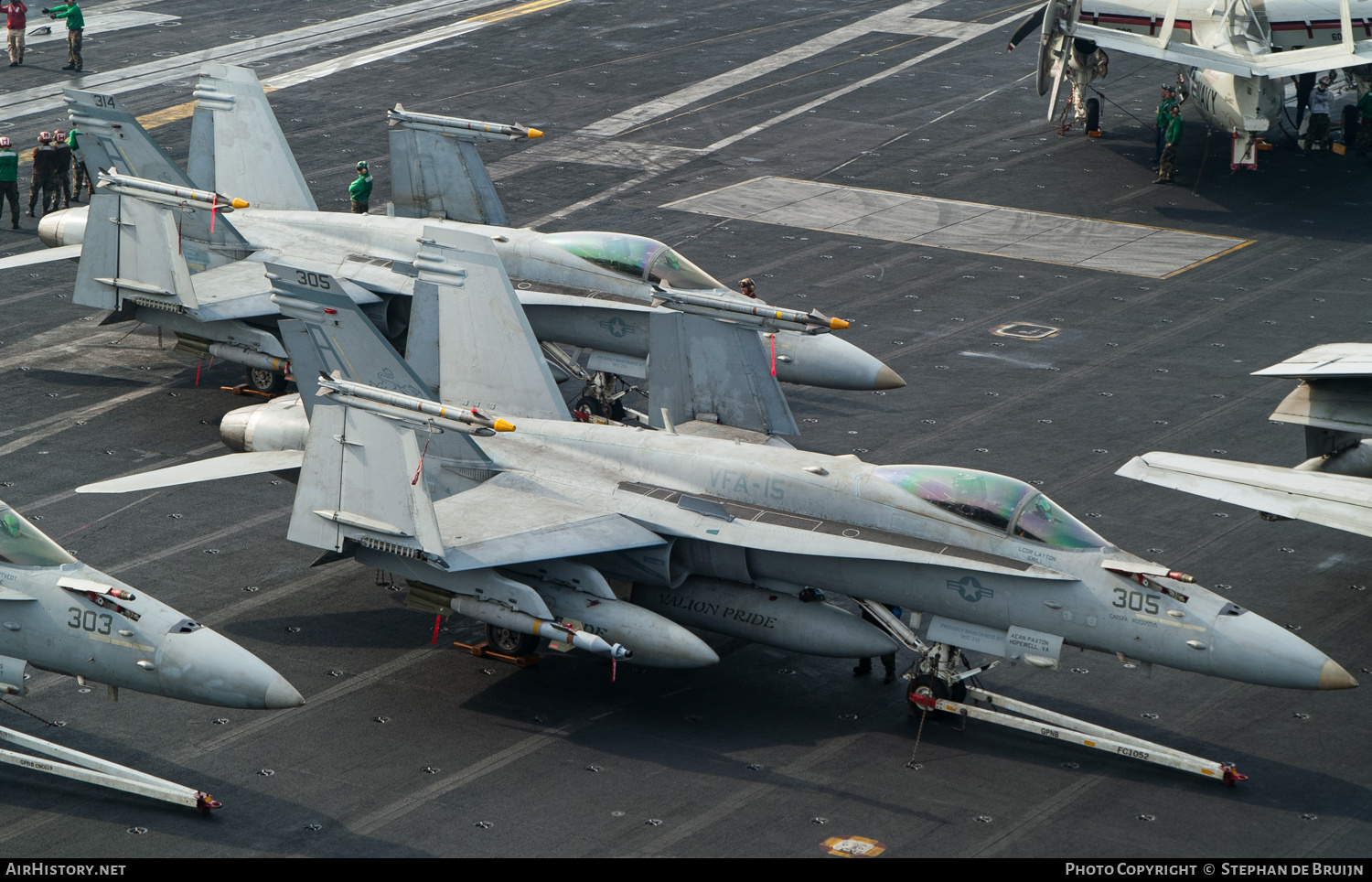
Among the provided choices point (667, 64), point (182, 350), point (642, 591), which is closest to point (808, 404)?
point (642, 591)

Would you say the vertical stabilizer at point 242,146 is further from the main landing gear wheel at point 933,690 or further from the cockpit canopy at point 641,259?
the main landing gear wheel at point 933,690

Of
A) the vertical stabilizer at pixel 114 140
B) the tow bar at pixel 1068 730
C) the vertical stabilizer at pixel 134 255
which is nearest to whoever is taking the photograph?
the tow bar at pixel 1068 730

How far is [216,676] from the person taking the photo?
1580 centimetres

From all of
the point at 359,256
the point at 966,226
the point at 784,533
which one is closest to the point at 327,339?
the point at 784,533

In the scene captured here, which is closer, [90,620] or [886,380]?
[90,620]

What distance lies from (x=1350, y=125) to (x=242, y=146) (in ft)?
99.2

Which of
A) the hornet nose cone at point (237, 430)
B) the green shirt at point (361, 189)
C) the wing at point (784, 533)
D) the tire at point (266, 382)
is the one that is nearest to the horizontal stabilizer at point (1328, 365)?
the wing at point (784, 533)

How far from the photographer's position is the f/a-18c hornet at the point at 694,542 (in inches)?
682

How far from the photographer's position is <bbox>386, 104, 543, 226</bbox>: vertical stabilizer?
30.6 metres

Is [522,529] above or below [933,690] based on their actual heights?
above

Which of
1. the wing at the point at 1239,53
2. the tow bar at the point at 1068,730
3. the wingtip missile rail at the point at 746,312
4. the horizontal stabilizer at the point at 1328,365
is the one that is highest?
the wing at the point at 1239,53

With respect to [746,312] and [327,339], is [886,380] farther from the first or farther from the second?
[327,339]

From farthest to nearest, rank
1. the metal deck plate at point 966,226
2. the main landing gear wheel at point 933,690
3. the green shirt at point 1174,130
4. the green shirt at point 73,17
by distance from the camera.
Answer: the green shirt at point 73,17 < the green shirt at point 1174,130 < the metal deck plate at point 966,226 < the main landing gear wheel at point 933,690

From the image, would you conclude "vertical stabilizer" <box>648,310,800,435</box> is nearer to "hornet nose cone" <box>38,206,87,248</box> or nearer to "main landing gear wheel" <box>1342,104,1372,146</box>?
"hornet nose cone" <box>38,206,87,248</box>
